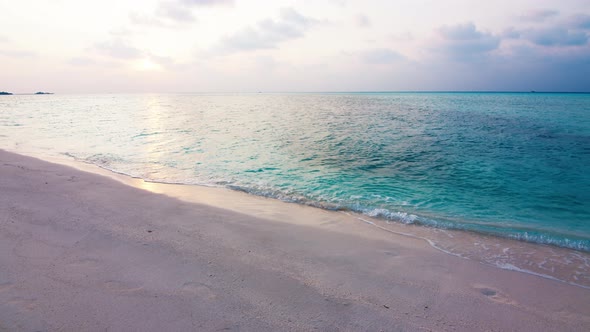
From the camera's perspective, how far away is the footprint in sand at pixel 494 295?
15.1 ft

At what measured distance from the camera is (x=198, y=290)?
436cm

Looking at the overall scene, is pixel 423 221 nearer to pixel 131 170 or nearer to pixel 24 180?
pixel 131 170

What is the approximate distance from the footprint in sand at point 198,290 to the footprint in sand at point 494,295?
411 cm

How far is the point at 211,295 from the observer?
425cm

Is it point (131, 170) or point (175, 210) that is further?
point (131, 170)

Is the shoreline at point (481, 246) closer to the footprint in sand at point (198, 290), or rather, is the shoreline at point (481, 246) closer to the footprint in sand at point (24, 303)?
the footprint in sand at point (198, 290)

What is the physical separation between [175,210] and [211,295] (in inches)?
166

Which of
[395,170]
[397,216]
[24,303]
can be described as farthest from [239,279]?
[395,170]

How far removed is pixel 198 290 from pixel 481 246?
608cm

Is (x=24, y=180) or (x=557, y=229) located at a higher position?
(x=24, y=180)

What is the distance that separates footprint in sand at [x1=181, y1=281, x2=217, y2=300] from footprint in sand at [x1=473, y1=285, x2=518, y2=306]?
13.5 ft

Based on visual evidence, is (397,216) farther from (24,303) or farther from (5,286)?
(5,286)

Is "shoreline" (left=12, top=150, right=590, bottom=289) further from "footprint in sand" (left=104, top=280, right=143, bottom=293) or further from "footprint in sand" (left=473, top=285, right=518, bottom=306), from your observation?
"footprint in sand" (left=104, top=280, right=143, bottom=293)

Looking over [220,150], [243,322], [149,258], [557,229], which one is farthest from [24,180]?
[557,229]
